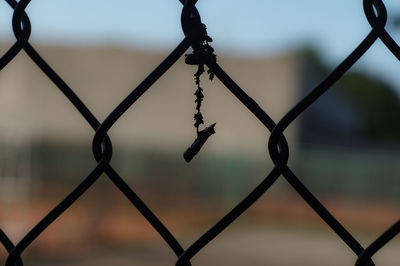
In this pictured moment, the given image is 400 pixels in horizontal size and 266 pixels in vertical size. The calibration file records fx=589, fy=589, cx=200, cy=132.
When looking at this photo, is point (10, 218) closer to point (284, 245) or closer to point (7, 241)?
point (284, 245)

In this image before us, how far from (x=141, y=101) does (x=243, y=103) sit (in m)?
10.9

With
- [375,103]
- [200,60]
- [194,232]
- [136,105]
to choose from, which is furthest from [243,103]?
[375,103]

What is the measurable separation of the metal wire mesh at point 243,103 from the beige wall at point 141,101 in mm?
10255

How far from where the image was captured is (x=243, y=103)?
0.42 m

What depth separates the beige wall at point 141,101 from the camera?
11023mm

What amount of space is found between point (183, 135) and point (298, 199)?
2.60 metres

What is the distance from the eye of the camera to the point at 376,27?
394 millimetres

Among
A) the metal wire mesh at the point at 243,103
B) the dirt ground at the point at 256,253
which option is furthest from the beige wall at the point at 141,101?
the metal wire mesh at the point at 243,103

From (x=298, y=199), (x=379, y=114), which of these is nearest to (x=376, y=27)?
(x=298, y=199)

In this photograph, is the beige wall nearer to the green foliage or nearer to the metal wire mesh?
the green foliage

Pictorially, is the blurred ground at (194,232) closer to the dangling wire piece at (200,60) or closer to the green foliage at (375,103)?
the dangling wire piece at (200,60)

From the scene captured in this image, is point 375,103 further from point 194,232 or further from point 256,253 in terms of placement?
point 256,253

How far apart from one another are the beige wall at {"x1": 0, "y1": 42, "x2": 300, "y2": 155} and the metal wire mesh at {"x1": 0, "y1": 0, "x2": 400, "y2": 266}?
10.3 metres

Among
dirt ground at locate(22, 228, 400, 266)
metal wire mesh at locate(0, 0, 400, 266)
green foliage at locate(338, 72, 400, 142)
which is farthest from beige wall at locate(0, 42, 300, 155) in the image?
metal wire mesh at locate(0, 0, 400, 266)
